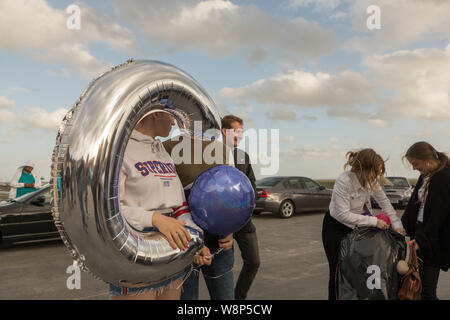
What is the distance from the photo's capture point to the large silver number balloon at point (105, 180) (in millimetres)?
1319

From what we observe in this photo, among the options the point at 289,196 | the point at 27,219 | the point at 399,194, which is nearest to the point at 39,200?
the point at 27,219

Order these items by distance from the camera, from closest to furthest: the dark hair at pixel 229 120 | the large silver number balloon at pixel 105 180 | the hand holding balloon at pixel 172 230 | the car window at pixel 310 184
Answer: the large silver number balloon at pixel 105 180 < the hand holding balloon at pixel 172 230 < the dark hair at pixel 229 120 < the car window at pixel 310 184

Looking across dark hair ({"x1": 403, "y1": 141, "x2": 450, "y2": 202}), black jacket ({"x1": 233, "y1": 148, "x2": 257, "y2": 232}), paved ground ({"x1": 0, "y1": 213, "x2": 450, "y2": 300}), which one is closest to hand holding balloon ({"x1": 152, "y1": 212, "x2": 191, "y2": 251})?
black jacket ({"x1": 233, "y1": 148, "x2": 257, "y2": 232})

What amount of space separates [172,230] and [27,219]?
7012mm

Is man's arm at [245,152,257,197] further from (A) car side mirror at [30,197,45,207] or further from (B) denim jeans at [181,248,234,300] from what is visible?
(A) car side mirror at [30,197,45,207]

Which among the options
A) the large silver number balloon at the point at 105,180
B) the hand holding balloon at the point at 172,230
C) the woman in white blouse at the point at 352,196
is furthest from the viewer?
the woman in white blouse at the point at 352,196

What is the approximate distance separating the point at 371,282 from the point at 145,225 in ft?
6.60

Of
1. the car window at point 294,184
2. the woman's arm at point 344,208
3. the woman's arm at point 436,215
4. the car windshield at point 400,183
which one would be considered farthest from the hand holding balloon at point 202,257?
the car windshield at point 400,183

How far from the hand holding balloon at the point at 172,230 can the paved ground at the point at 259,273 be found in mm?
2885

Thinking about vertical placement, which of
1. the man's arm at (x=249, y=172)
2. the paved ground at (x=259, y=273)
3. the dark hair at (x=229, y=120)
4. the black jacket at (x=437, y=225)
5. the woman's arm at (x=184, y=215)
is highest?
the dark hair at (x=229, y=120)

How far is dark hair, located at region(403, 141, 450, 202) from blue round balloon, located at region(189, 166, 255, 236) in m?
2.15

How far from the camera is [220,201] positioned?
66.2 inches

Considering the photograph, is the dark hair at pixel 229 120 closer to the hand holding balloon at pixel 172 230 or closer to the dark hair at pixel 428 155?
the dark hair at pixel 428 155
